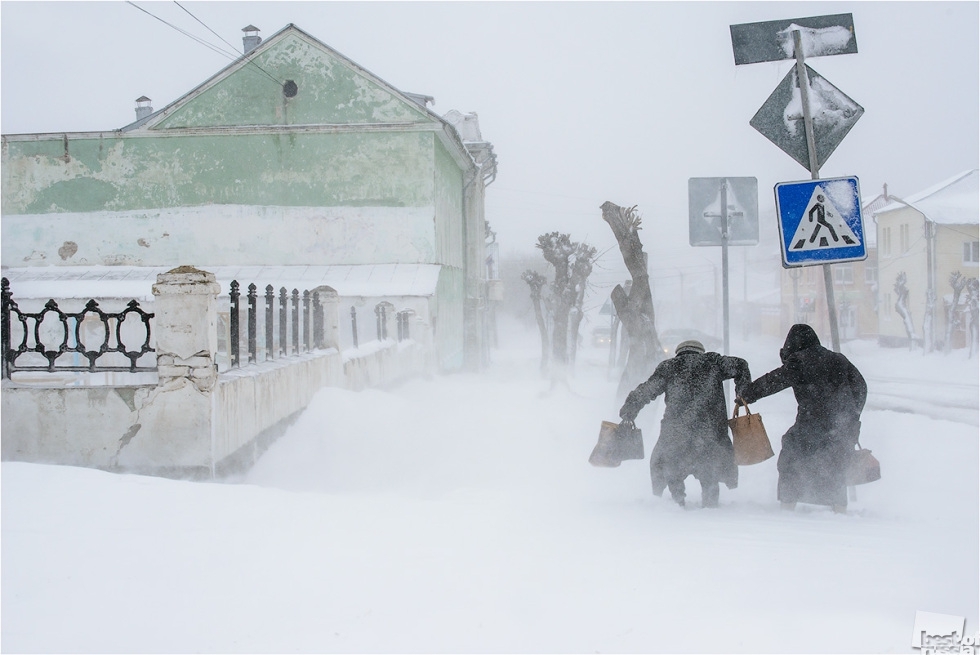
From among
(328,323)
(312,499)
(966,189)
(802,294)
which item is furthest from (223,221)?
Result: (802,294)

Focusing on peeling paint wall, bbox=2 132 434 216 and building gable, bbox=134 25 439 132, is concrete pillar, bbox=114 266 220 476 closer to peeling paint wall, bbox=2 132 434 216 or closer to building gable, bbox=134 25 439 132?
peeling paint wall, bbox=2 132 434 216

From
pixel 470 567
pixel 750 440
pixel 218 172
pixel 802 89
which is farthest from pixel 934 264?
pixel 470 567

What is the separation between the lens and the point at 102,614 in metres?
4.30

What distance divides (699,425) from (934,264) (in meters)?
42.2

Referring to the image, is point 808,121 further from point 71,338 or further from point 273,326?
point 71,338

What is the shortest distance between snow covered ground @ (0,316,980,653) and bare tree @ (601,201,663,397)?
19.9 feet

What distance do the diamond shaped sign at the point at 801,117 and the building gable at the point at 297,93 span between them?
58.4 ft

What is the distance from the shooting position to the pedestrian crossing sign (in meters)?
6.87

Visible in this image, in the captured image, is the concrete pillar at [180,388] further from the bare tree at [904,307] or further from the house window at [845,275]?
the house window at [845,275]

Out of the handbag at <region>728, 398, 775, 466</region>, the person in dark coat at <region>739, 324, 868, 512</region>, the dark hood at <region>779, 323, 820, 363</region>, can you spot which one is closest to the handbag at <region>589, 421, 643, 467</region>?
the handbag at <region>728, 398, 775, 466</region>

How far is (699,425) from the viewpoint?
7.10 meters

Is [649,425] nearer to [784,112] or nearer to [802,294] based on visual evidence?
[784,112]

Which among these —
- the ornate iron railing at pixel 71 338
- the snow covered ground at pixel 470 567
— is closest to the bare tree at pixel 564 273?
the ornate iron railing at pixel 71 338

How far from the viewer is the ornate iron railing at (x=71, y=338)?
7.95m
